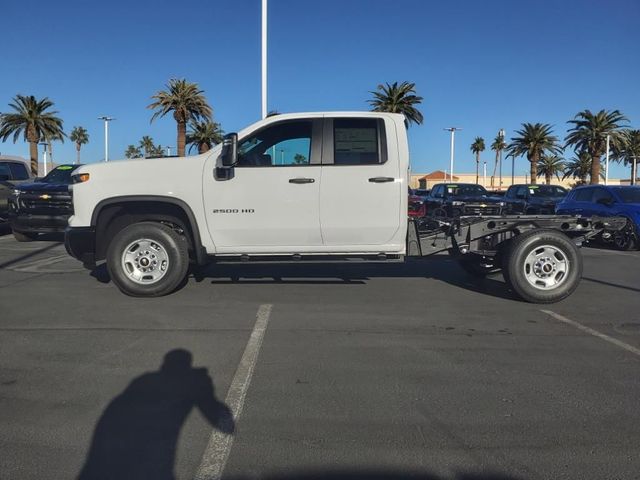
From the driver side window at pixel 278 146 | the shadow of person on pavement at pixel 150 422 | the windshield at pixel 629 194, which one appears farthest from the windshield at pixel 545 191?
the shadow of person on pavement at pixel 150 422

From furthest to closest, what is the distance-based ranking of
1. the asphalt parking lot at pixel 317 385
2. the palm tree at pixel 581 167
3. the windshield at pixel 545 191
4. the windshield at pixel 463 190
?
the palm tree at pixel 581 167, the windshield at pixel 545 191, the windshield at pixel 463 190, the asphalt parking lot at pixel 317 385

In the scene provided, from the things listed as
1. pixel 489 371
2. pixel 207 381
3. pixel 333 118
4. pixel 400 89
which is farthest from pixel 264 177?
pixel 400 89

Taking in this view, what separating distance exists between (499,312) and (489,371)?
87.7 inches

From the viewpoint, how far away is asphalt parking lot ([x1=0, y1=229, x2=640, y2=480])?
10.9ft

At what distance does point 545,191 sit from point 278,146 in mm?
17569

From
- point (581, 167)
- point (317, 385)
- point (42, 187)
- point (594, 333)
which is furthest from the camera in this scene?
point (581, 167)

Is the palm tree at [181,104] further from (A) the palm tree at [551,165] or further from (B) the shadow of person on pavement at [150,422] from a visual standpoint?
(A) the palm tree at [551,165]

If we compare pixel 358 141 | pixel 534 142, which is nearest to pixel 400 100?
pixel 534 142

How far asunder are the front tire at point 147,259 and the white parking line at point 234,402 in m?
1.45

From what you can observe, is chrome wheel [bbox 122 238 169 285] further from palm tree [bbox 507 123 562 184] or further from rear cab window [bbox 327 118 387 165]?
palm tree [bbox 507 123 562 184]

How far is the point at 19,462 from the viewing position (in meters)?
3.28

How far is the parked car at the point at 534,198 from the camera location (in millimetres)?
20484

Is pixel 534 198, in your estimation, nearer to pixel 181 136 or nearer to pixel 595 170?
pixel 595 170

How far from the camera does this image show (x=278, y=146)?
7266 millimetres
